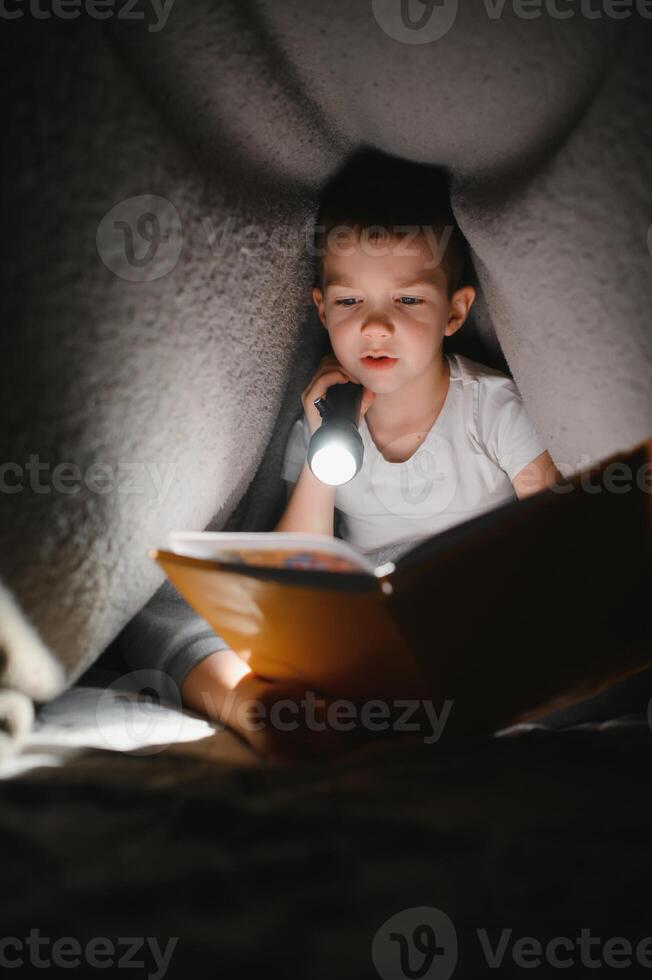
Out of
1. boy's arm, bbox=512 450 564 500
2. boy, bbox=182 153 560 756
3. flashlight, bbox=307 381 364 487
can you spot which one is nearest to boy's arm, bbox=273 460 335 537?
boy, bbox=182 153 560 756

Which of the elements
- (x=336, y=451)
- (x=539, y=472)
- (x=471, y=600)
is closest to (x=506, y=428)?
(x=539, y=472)

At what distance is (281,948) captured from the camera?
0.48 m

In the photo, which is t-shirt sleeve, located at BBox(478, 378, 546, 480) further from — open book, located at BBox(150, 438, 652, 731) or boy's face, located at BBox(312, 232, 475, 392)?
open book, located at BBox(150, 438, 652, 731)

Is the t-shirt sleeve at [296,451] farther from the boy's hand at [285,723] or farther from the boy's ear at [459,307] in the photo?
the boy's hand at [285,723]

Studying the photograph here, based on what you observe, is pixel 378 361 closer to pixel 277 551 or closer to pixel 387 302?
pixel 387 302

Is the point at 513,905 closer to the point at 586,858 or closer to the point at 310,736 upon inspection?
the point at 586,858

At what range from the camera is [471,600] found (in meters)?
0.67

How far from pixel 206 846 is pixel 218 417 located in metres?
0.49

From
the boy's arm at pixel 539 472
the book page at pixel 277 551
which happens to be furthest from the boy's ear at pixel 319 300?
the book page at pixel 277 551

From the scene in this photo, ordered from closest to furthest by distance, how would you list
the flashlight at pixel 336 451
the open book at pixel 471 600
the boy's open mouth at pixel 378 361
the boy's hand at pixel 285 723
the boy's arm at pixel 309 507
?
the open book at pixel 471 600, the boy's hand at pixel 285 723, the flashlight at pixel 336 451, the boy's open mouth at pixel 378 361, the boy's arm at pixel 309 507

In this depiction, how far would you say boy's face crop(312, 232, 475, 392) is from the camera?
3.47 feet

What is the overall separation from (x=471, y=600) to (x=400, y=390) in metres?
0.60

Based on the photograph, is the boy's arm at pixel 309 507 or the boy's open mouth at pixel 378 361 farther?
the boy's arm at pixel 309 507

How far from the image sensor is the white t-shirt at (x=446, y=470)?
1.17 metres
